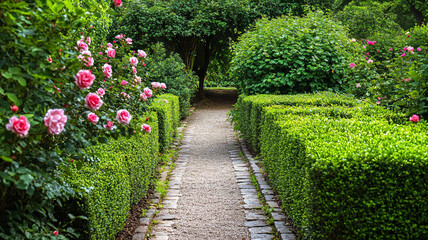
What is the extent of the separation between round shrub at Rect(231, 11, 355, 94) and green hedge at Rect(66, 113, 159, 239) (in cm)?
466

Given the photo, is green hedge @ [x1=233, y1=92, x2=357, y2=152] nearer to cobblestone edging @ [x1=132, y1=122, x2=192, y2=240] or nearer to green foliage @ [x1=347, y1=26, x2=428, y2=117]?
green foliage @ [x1=347, y1=26, x2=428, y2=117]

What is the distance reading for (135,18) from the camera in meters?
16.0

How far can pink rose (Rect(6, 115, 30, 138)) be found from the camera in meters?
1.88

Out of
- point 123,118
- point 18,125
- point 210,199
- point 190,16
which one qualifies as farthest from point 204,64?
point 18,125

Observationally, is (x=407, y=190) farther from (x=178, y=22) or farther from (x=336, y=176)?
(x=178, y=22)

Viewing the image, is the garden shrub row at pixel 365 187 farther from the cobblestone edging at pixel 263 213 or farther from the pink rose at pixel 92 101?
the pink rose at pixel 92 101

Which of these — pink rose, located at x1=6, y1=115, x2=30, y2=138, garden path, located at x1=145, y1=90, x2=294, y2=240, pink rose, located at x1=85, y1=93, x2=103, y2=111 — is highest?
pink rose, located at x1=85, y1=93, x2=103, y2=111

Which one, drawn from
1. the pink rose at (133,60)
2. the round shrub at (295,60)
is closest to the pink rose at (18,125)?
the pink rose at (133,60)

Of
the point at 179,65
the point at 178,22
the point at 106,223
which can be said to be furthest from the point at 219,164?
the point at 178,22

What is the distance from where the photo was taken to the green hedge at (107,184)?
9.33 feet

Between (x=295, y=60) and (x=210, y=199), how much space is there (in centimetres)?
447

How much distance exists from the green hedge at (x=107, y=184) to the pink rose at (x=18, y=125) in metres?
0.77

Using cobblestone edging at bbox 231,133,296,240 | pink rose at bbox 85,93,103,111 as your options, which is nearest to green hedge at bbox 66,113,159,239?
pink rose at bbox 85,93,103,111

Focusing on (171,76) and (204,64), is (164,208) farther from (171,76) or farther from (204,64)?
(204,64)
